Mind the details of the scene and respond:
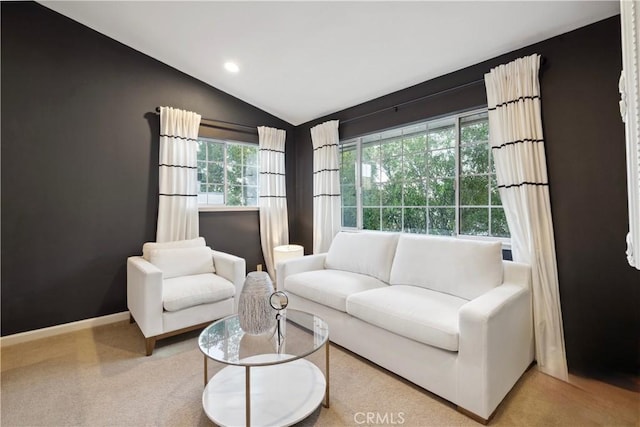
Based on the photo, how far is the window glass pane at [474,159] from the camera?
2561mm

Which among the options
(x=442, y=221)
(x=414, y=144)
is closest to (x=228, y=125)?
(x=414, y=144)

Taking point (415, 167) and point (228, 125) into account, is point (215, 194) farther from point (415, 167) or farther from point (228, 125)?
point (415, 167)

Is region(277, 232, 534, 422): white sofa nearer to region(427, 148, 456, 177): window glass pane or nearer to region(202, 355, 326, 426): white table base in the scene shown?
region(202, 355, 326, 426): white table base

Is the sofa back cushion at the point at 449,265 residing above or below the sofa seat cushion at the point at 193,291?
above

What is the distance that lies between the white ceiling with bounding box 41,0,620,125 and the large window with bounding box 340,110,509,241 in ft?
1.72

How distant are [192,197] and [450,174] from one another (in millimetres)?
2686

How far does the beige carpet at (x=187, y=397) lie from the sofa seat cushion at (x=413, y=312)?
0.35m

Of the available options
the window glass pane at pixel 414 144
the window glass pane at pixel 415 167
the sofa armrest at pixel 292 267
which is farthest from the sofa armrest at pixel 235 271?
the window glass pane at pixel 414 144

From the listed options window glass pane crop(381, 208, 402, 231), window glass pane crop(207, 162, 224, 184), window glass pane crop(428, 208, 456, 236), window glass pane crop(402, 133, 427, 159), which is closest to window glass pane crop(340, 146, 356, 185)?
window glass pane crop(381, 208, 402, 231)

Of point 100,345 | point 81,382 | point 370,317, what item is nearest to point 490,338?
point 370,317

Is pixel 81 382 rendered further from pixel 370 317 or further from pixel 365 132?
pixel 365 132

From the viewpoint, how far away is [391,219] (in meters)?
3.30

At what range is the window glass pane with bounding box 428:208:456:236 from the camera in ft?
9.13

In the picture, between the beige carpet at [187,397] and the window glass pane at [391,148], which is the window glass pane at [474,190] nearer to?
the window glass pane at [391,148]
